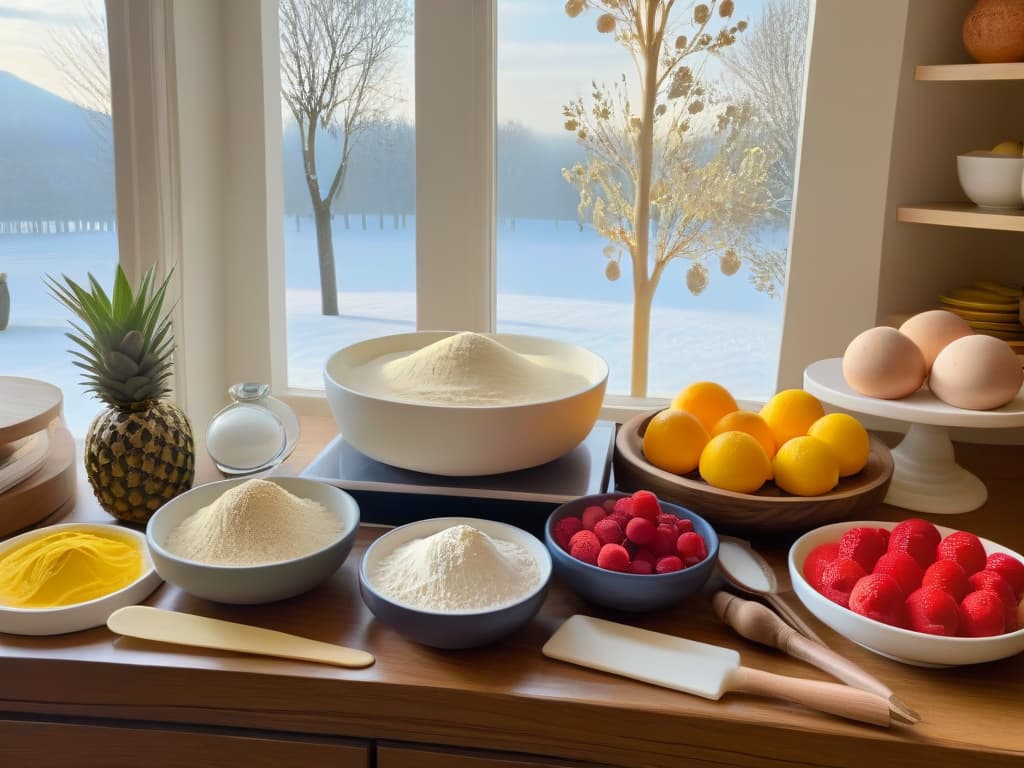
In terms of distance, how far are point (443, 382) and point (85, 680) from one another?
0.47m

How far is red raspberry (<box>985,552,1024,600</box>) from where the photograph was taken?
2.82 ft

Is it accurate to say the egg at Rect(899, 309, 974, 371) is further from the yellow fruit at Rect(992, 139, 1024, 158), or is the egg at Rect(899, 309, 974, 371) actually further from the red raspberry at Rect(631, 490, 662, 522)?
the red raspberry at Rect(631, 490, 662, 522)

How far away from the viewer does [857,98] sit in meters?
1.42

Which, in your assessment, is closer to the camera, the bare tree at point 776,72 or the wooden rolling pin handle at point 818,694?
the wooden rolling pin handle at point 818,694

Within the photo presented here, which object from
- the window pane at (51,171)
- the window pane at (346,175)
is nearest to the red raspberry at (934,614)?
the window pane at (346,175)

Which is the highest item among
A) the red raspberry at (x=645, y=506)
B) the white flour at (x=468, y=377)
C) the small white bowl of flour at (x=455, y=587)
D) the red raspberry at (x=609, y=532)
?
the white flour at (x=468, y=377)

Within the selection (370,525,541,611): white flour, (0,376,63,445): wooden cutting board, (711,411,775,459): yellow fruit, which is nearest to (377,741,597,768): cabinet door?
(370,525,541,611): white flour

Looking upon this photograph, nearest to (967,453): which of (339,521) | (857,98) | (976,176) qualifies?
(976,176)

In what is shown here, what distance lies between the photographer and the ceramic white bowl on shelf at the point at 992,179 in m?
1.31

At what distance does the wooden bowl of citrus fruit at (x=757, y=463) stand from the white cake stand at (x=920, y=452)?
3 centimetres

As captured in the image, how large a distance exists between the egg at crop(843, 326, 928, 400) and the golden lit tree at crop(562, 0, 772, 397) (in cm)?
50

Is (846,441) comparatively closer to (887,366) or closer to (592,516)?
(887,366)

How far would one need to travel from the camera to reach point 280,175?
5.66 ft

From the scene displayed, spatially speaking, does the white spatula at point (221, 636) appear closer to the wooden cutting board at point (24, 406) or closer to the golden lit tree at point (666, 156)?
the wooden cutting board at point (24, 406)
